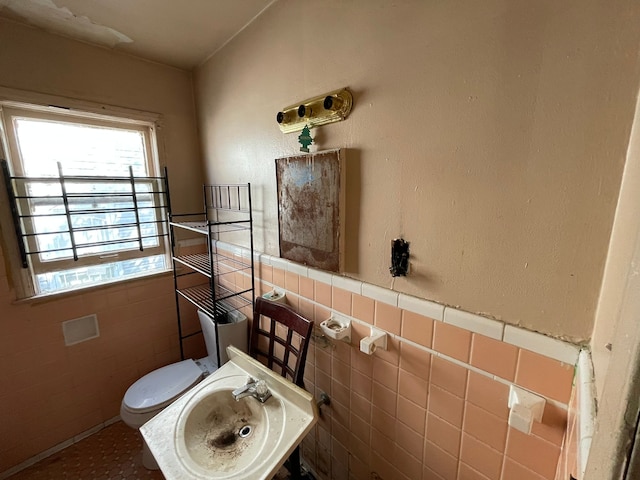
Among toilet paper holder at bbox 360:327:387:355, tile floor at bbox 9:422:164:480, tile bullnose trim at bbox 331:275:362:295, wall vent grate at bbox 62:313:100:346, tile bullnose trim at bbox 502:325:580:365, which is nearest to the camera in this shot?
tile bullnose trim at bbox 502:325:580:365

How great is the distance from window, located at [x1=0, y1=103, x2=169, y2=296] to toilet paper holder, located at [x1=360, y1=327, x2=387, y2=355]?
162 cm

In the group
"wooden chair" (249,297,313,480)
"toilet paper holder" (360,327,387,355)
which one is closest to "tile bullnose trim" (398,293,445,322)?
"toilet paper holder" (360,327,387,355)

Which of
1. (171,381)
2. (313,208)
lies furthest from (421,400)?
(171,381)

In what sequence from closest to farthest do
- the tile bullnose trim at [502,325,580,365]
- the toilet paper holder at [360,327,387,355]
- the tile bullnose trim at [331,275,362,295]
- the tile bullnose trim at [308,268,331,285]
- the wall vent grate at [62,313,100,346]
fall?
the tile bullnose trim at [502,325,580,365], the toilet paper holder at [360,327,387,355], the tile bullnose trim at [331,275,362,295], the tile bullnose trim at [308,268,331,285], the wall vent grate at [62,313,100,346]

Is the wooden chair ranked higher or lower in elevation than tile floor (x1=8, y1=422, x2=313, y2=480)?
higher

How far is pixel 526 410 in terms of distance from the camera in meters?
0.64

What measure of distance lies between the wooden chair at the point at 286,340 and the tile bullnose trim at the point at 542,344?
69 cm

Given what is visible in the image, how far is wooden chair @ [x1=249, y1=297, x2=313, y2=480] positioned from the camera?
111 cm

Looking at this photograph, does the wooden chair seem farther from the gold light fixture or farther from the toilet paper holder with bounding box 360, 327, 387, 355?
the gold light fixture

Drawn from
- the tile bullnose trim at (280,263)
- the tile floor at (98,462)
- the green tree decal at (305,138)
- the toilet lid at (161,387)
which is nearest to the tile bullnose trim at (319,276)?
the tile bullnose trim at (280,263)

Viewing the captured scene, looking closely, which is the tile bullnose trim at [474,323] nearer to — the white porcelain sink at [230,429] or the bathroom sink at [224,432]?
the white porcelain sink at [230,429]

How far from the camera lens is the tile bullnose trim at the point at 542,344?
62 centimetres

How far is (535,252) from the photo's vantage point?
641 mm

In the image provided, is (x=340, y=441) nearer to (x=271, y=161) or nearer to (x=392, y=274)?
(x=392, y=274)
